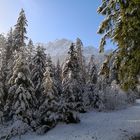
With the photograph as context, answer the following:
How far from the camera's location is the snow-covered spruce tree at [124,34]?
17578 millimetres

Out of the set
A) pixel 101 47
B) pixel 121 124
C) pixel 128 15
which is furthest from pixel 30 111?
pixel 128 15

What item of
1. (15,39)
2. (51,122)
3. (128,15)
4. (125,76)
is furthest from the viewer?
(15,39)

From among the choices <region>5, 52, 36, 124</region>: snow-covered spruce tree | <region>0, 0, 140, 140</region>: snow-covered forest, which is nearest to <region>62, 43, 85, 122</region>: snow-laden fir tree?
<region>0, 0, 140, 140</region>: snow-covered forest

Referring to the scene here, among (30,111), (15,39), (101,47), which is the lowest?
(30,111)

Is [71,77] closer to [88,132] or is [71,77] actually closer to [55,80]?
[55,80]

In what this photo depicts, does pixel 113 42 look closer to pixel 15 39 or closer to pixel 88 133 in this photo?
pixel 88 133

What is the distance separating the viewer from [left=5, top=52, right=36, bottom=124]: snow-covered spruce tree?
3656cm

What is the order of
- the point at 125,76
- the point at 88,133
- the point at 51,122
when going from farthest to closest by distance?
the point at 51,122, the point at 88,133, the point at 125,76

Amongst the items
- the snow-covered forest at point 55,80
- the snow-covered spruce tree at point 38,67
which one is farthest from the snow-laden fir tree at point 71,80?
the snow-covered spruce tree at point 38,67

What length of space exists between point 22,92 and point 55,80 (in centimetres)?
821

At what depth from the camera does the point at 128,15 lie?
58.2 ft

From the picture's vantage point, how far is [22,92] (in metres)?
36.8

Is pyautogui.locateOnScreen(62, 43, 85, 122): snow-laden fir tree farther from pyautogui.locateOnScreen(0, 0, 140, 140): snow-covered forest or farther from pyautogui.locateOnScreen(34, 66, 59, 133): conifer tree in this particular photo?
pyautogui.locateOnScreen(34, 66, 59, 133): conifer tree

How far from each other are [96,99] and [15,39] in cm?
1957
